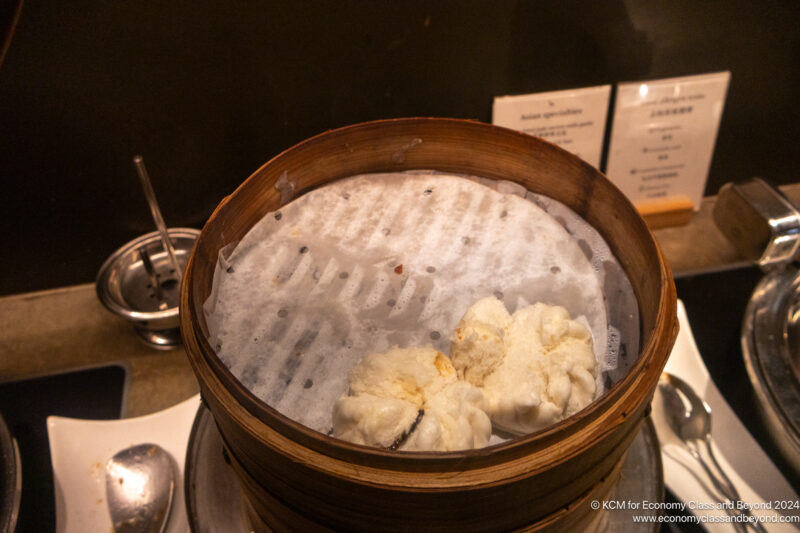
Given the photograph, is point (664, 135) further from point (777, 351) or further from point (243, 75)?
point (243, 75)

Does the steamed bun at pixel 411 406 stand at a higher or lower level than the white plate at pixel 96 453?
higher

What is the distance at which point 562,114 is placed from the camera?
1.37 meters

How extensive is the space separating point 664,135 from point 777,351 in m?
0.56

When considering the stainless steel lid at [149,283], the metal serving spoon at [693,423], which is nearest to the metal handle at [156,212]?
the stainless steel lid at [149,283]

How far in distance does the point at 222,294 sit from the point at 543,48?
87 centimetres

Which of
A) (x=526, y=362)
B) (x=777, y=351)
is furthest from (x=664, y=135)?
(x=526, y=362)

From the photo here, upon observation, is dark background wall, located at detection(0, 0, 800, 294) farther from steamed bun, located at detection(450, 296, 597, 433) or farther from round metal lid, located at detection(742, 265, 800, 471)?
steamed bun, located at detection(450, 296, 597, 433)

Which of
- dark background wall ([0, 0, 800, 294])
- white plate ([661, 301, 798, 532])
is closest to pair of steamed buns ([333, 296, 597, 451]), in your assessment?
white plate ([661, 301, 798, 532])

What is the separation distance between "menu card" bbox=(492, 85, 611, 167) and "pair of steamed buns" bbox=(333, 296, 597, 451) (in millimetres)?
701

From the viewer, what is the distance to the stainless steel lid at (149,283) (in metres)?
1.28

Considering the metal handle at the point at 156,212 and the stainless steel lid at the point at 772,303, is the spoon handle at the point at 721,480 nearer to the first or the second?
the stainless steel lid at the point at 772,303

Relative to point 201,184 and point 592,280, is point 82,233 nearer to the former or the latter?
point 201,184

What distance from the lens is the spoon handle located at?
1.00 m

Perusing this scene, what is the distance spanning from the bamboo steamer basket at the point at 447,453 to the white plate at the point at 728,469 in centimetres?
32
